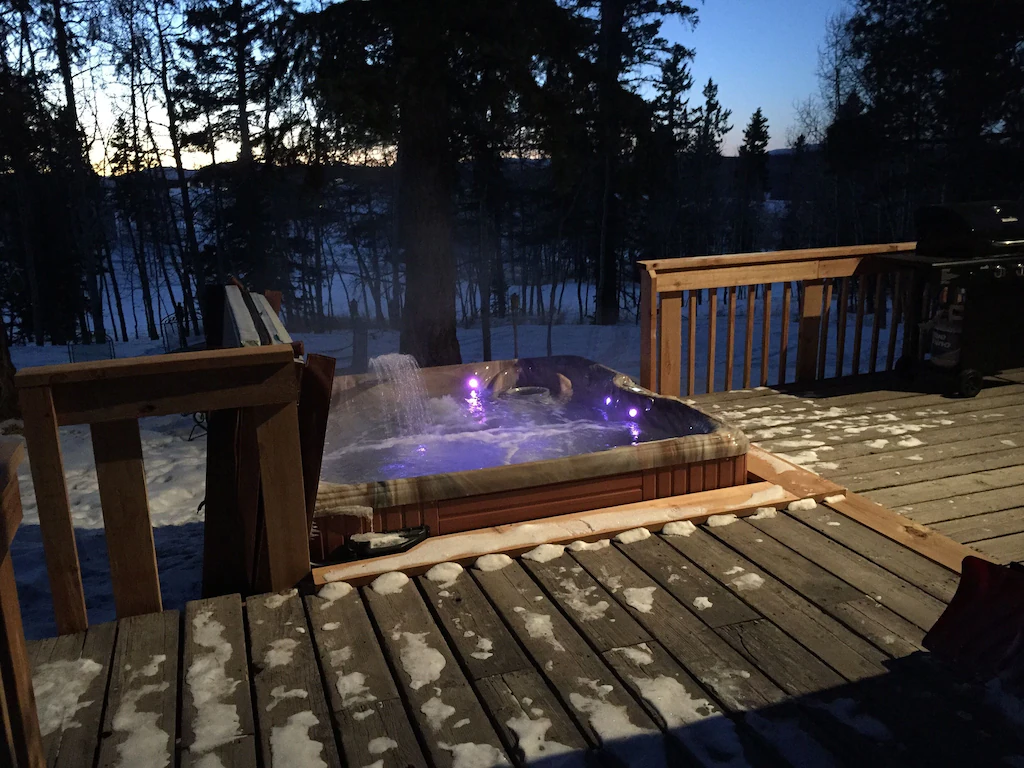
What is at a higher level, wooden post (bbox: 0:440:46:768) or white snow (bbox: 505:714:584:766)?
wooden post (bbox: 0:440:46:768)

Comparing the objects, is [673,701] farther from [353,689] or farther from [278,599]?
[278,599]

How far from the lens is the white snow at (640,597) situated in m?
2.27

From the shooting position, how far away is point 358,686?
192cm

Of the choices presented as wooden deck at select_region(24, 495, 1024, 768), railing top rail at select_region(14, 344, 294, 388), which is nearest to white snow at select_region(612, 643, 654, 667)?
wooden deck at select_region(24, 495, 1024, 768)

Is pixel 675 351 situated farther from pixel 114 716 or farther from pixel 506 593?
pixel 114 716

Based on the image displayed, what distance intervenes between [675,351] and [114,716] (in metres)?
3.40

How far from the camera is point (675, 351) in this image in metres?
4.48

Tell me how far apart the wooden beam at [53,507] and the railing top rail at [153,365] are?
0.05 meters

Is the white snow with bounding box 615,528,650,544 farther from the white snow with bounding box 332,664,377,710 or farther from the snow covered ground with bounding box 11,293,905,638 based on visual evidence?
the snow covered ground with bounding box 11,293,905,638

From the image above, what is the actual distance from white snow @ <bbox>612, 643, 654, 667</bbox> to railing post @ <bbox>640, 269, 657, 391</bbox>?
7.66 ft

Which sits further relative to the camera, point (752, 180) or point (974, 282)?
point (752, 180)

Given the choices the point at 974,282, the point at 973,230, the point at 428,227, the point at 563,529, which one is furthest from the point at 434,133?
the point at 563,529

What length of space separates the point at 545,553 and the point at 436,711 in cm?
87

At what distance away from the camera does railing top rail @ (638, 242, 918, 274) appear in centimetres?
425
